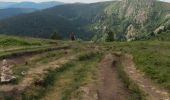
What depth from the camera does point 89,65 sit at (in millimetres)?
56875

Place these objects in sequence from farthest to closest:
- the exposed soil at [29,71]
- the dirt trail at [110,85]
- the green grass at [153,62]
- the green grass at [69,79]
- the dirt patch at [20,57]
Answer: the dirt patch at [20,57], the green grass at [153,62], the dirt trail at [110,85], the exposed soil at [29,71], the green grass at [69,79]

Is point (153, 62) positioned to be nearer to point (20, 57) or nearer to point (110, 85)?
point (110, 85)

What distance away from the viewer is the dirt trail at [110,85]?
3862 cm

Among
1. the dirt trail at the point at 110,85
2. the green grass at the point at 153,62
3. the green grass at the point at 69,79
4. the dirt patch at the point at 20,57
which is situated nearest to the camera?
the green grass at the point at 69,79

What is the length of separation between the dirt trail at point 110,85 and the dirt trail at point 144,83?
216 cm

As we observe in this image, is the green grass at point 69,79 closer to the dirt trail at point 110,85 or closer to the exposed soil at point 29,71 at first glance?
the exposed soil at point 29,71

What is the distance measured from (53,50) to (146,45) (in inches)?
983

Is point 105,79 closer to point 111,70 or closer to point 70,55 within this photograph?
point 111,70

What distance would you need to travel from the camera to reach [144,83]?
4684 centimetres

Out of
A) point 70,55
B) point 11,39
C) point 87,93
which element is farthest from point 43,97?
point 11,39

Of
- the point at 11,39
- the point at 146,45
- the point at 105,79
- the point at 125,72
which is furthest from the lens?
the point at 146,45

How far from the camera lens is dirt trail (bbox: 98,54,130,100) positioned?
38625 mm

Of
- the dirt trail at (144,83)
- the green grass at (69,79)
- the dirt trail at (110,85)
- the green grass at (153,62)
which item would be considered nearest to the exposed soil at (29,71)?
the green grass at (69,79)

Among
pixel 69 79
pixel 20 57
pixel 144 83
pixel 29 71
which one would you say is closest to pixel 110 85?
pixel 69 79
